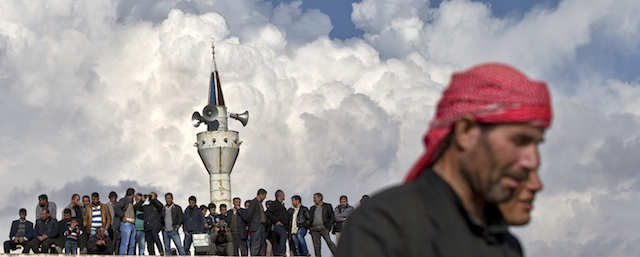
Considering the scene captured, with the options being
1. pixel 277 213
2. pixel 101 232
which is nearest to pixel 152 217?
pixel 101 232

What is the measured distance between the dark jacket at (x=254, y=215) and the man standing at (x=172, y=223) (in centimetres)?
149

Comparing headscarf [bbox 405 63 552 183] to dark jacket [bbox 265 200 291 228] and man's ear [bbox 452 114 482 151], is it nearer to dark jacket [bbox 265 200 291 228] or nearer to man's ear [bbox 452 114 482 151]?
man's ear [bbox 452 114 482 151]

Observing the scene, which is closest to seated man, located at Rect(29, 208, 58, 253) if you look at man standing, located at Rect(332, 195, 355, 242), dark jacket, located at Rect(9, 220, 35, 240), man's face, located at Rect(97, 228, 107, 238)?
dark jacket, located at Rect(9, 220, 35, 240)

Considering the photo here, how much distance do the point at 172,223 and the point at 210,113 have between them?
1940 cm

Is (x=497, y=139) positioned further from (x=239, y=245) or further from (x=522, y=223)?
(x=239, y=245)

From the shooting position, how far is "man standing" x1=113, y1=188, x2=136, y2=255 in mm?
13992

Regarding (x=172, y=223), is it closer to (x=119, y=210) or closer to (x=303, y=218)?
(x=119, y=210)

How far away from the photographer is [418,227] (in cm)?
157

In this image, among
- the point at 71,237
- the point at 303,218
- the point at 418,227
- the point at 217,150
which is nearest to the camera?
the point at 418,227

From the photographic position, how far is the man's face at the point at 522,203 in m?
1.68

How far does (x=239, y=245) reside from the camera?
15148 millimetres

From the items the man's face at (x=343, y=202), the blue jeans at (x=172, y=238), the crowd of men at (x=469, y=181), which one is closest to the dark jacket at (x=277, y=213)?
the man's face at (x=343, y=202)

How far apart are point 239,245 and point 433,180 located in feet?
45.4

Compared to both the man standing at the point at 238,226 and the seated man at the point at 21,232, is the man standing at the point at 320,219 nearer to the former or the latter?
the man standing at the point at 238,226
